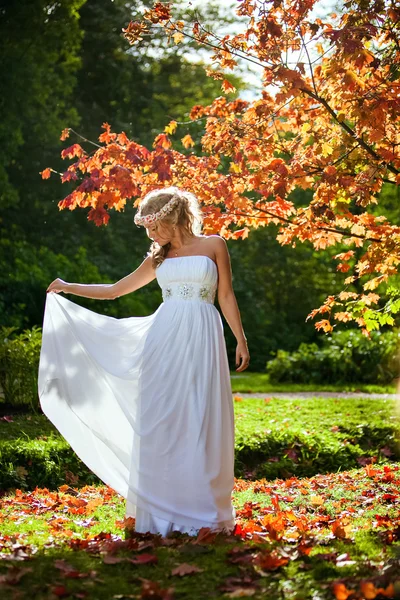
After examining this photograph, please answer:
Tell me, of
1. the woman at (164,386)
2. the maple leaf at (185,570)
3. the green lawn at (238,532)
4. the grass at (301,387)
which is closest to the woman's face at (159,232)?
the woman at (164,386)

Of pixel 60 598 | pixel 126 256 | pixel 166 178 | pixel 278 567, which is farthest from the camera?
pixel 126 256

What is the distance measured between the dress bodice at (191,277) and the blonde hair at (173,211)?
147mm

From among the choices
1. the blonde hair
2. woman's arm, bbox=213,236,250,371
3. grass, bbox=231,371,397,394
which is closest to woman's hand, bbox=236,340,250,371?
woman's arm, bbox=213,236,250,371

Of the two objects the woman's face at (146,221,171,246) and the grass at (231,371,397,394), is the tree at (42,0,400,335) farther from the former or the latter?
the grass at (231,371,397,394)

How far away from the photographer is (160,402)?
4754mm

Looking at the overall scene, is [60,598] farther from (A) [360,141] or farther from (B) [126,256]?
(B) [126,256]

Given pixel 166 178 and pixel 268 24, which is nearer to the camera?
pixel 268 24

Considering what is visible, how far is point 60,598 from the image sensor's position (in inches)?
131

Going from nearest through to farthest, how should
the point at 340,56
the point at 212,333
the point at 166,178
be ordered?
1. the point at 212,333
2. the point at 340,56
3. the point at 166,178

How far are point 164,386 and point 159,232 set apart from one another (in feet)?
3.16

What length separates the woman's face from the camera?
4953mm

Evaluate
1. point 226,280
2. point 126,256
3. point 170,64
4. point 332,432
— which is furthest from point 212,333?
point 170,64

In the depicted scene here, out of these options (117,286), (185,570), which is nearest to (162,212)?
(117,286)

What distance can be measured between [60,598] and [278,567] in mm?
1036
